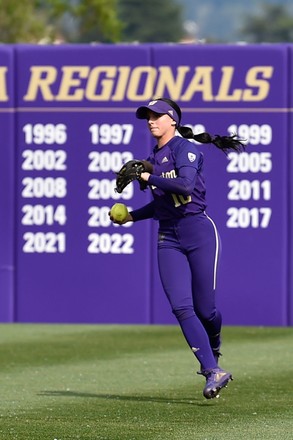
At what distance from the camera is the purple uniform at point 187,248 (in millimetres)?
10430

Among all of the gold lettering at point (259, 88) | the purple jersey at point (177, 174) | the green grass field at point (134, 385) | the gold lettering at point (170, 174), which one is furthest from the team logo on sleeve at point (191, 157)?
the gold lettering at point (259, 88)

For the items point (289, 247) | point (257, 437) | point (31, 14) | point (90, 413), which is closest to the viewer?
point (257, 437)

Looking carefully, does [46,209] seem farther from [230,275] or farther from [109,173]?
[230,275]

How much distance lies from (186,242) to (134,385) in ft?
5.27

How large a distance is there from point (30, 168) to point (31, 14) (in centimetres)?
1877

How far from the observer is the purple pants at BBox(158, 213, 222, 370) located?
10430 millimetres

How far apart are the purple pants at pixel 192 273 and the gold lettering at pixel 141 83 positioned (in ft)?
18.2

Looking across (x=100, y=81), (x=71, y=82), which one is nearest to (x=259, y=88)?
(x=100, y=81)

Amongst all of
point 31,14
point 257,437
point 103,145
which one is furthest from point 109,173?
point 31,14

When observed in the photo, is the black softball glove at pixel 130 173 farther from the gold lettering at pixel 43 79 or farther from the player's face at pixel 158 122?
the gold lettering at pixel 43 79

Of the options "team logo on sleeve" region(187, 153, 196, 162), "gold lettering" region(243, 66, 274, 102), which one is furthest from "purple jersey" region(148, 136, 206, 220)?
"gold lettering" region(243, 66, 274, 102)

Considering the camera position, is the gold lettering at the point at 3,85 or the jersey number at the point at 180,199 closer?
the jersey number at the point at 180,199

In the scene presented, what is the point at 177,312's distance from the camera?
10445 millimetres

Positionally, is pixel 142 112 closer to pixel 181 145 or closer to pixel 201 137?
pixel 181 145
